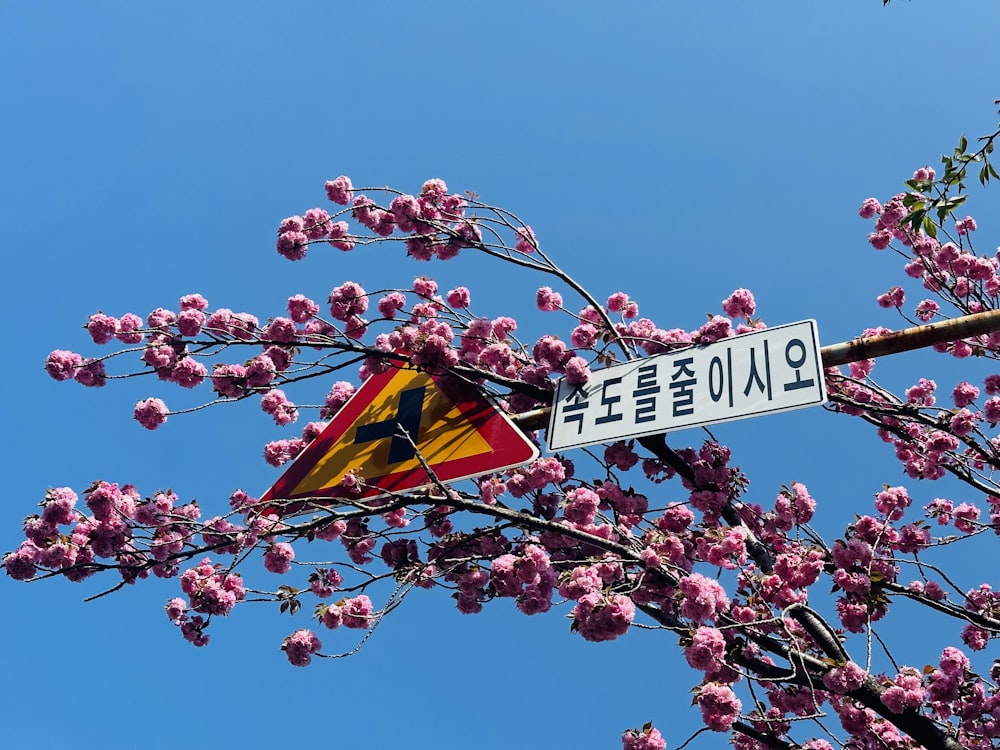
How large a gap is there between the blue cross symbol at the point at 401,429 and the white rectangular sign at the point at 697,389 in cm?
89

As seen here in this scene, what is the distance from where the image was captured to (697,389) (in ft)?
9.25

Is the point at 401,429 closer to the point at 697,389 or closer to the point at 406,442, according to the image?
the point at 406,442

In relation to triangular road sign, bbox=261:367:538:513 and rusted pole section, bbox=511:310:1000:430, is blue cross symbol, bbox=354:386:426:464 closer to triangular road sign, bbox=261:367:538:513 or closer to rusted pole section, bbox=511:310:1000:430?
triangular road sign, bbox=261:367:538:513

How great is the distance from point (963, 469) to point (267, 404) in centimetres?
578

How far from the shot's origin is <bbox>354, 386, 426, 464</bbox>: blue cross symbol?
12.2ft

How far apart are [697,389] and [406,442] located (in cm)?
154

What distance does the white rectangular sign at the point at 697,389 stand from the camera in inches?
103

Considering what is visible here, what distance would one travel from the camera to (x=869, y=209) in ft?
26.7

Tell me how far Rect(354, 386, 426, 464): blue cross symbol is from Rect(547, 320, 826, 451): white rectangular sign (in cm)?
89

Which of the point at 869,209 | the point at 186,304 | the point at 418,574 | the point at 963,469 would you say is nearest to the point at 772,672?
the point at 418,574

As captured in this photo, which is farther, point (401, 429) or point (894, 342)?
point (401, 429)

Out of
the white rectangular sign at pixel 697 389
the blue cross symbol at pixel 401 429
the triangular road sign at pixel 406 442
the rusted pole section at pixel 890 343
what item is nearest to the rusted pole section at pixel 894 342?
the rusted pole section at pixel 890 343

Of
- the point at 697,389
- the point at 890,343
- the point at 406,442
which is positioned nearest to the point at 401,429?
the point at 406,442

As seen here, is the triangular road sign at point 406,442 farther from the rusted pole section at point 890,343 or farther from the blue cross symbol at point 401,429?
the rusted pole section at point 890,343
